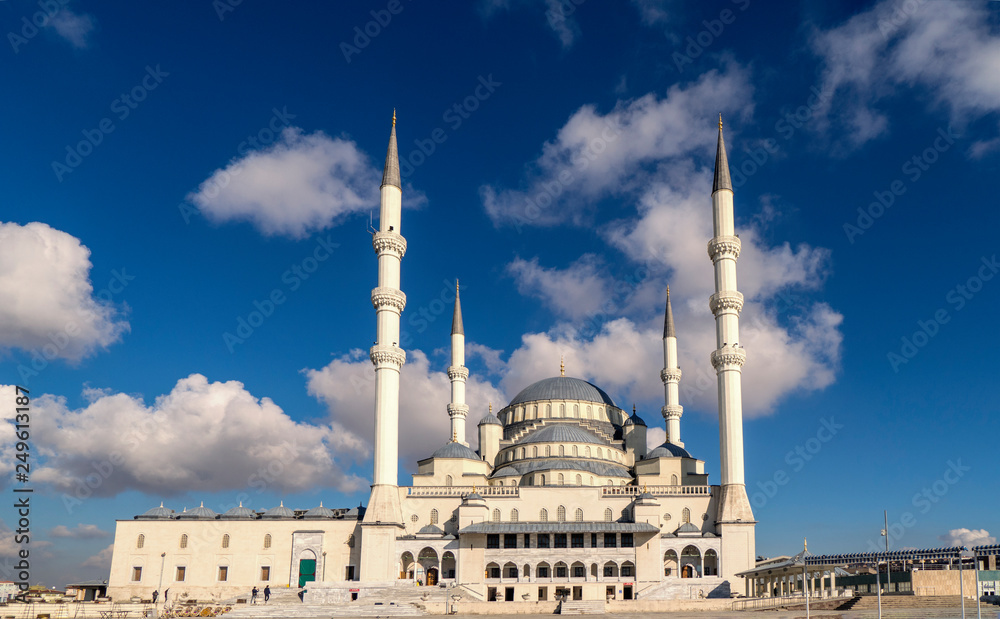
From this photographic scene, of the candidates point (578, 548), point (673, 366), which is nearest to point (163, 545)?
point (578, 548)

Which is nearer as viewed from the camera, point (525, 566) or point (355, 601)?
point (355, 601)

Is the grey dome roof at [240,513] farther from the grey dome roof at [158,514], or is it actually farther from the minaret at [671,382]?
the minaret at [671,382]

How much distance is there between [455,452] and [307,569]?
13.8 metres

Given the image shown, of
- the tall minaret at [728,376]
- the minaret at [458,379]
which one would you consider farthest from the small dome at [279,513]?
the tall minaret at [728,376]

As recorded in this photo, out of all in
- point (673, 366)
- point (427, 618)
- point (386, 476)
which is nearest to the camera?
point (427, 618)

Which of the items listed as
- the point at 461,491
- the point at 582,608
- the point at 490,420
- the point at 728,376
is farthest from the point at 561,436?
the point at 582,608

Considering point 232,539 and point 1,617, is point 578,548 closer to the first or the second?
point 232,539

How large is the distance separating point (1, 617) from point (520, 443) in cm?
3586

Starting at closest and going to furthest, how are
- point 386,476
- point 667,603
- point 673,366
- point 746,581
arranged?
1. point 667,603
2. point 746,581
3. point 386,476
4. point 673,366

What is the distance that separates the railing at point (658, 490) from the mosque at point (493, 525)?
0.09m

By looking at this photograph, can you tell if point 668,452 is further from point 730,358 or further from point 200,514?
point 200,514

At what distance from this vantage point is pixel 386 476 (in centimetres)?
5466

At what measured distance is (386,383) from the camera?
5669 centimetres

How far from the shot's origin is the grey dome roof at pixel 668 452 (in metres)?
61.2
